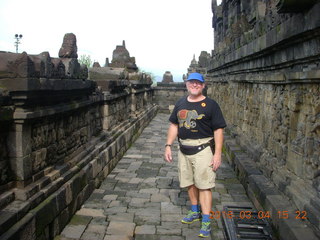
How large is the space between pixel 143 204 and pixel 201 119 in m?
1.78

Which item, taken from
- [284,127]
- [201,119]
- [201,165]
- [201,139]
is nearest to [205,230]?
[201,165]

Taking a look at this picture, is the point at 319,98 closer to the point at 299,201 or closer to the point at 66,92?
the point at 299,201

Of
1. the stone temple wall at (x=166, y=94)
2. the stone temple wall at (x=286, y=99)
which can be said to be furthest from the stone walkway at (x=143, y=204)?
the stone temple wall at (x=166, y=94)

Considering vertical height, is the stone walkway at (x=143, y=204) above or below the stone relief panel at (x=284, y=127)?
below

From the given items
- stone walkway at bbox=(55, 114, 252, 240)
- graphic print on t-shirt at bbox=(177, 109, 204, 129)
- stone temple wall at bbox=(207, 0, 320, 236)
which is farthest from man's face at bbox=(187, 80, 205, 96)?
stone walkway at bbox=(55, 114, 252, 240)

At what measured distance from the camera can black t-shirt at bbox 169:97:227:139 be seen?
12.6 ft

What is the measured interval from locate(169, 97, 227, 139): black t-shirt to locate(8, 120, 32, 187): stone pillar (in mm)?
1753

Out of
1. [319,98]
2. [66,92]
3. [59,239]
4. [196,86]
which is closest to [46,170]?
[59,239]

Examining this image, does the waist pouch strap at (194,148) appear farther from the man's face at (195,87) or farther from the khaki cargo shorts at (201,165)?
the man's face at (195,87)

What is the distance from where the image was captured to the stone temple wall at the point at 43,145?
314cm

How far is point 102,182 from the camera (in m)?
5.88

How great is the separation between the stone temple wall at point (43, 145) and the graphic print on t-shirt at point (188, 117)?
1.49 m

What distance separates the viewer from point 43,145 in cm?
379

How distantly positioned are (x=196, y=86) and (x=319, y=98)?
1.33 meters
